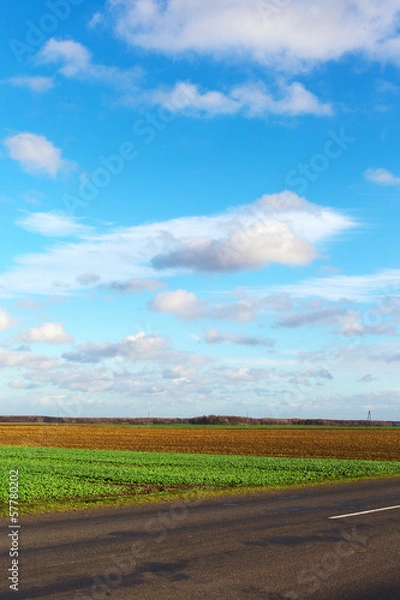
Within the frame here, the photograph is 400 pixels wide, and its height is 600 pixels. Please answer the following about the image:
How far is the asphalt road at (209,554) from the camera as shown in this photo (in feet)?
25.8

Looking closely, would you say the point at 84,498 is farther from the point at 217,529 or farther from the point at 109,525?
the point at 217,529

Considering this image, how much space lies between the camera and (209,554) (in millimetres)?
9836

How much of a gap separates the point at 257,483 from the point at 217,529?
11.0 meters

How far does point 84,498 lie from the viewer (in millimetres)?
18359

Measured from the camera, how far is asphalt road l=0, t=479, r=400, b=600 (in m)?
7.86
